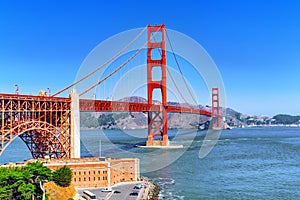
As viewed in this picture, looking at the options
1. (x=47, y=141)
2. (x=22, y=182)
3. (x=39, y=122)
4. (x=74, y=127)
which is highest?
(x=39, y=122)

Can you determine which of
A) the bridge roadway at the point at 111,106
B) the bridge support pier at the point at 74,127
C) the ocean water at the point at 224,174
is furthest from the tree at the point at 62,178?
the bridge roadway at the point at 111,106

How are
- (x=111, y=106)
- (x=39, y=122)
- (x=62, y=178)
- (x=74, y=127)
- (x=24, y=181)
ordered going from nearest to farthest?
(x=24, y=181) < (x=62, y=178) < (x=39, y=122) < (x=74, y=127) < (x=111, y=106)

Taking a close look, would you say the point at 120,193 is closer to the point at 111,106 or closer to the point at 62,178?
the point at 62,178

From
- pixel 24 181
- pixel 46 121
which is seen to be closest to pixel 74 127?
pixel 46 121

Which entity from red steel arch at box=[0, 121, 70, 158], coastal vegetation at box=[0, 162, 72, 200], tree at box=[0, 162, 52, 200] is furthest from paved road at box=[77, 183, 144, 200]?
red steel arch at box=[0, 121, 70, 158]

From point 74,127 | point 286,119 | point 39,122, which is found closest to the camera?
point 39,122

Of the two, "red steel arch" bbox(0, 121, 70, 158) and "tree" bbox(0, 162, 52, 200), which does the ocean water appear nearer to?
"red steel arch" bbox(0, 121, 70, 158)

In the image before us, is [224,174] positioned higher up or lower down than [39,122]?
lower down

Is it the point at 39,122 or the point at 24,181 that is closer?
the point at 24,181

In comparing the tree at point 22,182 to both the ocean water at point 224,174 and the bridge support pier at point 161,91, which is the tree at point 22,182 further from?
the bridge support pier at point 161,91
